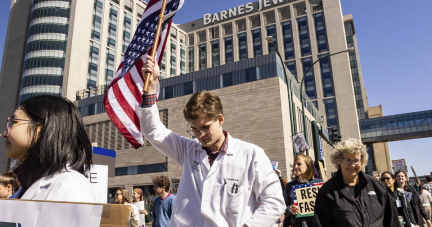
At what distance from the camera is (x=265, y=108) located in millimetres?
38000

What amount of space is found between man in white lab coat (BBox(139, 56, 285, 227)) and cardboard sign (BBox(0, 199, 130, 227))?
Result: 55.3 inches

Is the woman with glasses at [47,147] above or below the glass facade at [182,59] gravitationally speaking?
below

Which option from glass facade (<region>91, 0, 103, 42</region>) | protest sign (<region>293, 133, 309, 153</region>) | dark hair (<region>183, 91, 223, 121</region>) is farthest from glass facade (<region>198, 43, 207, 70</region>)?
dark hair (<region>183, 91, 223, 121</region>)

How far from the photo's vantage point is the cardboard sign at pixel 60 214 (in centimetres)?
114

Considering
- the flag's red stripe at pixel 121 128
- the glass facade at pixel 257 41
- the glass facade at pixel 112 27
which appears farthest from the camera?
the glass facade at pixel 257 41

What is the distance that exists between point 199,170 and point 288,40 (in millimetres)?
81410

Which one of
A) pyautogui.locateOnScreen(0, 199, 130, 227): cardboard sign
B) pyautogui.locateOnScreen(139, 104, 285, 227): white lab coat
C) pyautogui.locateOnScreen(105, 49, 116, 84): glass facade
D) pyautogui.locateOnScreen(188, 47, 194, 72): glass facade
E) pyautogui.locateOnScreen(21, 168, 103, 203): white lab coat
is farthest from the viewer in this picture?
pyautogui.locateOnScreen(188, 47, 194, 72): glass facade

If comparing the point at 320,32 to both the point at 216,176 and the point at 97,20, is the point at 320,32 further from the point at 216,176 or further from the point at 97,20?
the point at 216,176

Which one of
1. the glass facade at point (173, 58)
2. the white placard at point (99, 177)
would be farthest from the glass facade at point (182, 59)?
the white placard at point (99, 177)

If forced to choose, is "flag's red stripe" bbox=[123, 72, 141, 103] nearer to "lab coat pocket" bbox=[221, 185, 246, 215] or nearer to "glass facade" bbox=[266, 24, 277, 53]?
"lab coat pocket" bbox=[221, 185, 246, 215]

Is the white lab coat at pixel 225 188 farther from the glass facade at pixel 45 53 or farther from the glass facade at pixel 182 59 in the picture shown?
the glass facade at pixel 182 59

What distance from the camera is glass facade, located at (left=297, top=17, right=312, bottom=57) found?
77812mm

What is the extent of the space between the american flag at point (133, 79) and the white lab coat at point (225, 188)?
71.4 inches

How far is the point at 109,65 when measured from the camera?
6353 cm
